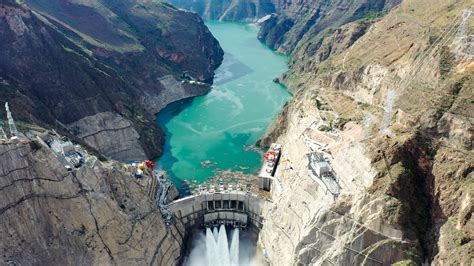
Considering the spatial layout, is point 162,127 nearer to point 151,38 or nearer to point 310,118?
point 310,118

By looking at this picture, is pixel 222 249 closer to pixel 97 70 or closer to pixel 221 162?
pixel 221 162

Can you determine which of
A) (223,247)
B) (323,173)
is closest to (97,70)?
(223,247)

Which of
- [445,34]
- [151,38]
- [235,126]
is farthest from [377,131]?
[151,38]

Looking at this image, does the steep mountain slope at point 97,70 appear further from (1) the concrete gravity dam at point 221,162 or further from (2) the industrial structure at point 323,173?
(2) the industrial structure at point 323,173

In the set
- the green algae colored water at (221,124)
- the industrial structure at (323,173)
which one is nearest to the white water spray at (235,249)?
the green algae colored water at (221,124)

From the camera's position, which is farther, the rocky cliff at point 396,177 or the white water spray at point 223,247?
the white water spray at point 223,247
